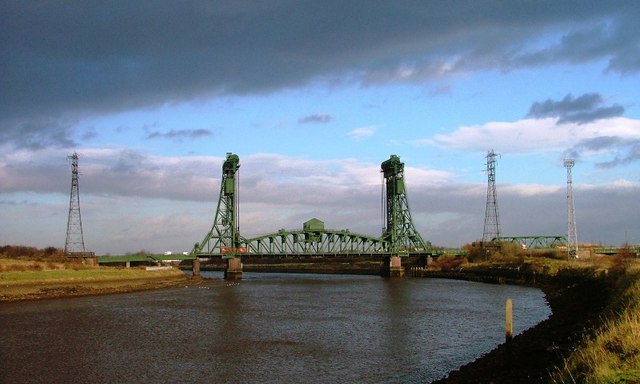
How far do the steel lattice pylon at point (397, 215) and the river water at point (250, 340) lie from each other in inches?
3116

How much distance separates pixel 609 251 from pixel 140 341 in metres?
114

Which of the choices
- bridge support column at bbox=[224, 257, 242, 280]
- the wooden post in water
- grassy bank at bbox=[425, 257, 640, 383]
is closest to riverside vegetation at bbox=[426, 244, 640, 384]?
grassy bank at bbox=[425, 257, 640, 383]

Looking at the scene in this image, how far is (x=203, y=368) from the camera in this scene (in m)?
25.3

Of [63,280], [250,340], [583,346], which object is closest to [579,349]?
[583,346]

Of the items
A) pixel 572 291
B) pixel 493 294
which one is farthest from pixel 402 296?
pixel 572 291

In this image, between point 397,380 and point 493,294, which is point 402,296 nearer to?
point 493,294

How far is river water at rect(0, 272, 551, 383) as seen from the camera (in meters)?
24.2

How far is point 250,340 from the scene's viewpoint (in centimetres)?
3294

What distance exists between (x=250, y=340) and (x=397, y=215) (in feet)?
351

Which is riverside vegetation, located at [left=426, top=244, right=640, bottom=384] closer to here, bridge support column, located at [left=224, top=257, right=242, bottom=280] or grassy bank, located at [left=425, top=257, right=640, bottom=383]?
grassy bank, located at [left=425, top=257, right=640, bottom=383]

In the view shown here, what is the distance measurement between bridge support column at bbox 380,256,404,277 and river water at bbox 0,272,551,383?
69.8 metres

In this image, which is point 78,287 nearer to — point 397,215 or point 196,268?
point 196,268

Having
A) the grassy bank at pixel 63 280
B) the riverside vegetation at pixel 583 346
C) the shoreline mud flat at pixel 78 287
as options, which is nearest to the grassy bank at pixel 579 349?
the riverside vegetation at pixel 583 346

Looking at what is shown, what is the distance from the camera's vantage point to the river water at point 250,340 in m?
24.2
